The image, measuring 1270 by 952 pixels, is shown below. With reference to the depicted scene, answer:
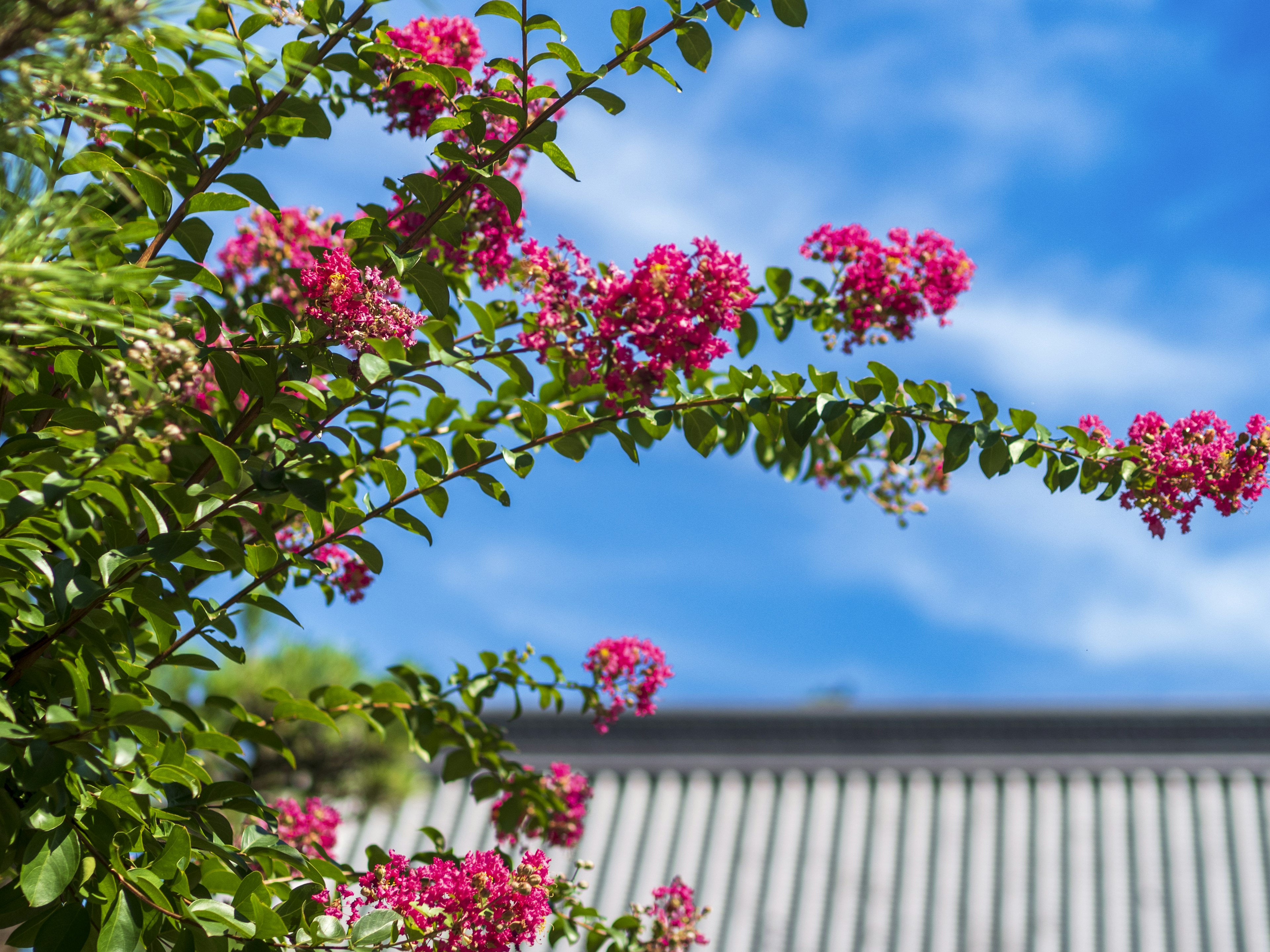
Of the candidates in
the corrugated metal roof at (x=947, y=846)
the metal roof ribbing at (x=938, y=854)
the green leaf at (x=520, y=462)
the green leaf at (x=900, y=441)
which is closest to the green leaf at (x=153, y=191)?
the green leaf at (x=520, y=462)

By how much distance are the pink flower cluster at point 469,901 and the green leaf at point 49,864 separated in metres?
0.28

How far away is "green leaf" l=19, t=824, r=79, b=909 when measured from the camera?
1.21 meters

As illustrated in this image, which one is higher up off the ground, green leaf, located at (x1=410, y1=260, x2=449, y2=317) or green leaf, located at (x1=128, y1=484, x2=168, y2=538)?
green leaf, located at (x1=410, y1=260, x2=449, y2=317)

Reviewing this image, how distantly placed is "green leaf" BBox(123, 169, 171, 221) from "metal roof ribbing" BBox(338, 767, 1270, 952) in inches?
247

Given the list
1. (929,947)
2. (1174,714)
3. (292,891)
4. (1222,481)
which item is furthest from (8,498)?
(1174,714)

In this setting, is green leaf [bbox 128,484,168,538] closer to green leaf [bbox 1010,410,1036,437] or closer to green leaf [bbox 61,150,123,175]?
green leaf [bbox 61,150,123,175]

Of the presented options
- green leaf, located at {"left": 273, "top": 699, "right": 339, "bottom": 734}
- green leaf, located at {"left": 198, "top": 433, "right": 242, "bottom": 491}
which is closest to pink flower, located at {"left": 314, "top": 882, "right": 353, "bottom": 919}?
green leaf, located at {"left": 273, "top": 699, "right": 339, "bottom": 734}

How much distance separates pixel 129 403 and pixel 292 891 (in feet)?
2.07

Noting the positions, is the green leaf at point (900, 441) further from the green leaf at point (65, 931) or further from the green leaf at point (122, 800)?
the green leaf at point (65, 931)

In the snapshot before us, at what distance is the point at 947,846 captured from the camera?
26.2ft

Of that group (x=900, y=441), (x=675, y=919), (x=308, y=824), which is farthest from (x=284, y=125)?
(x=675, y=919)

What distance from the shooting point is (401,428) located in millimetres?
1885

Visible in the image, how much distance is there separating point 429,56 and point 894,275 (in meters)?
0.87

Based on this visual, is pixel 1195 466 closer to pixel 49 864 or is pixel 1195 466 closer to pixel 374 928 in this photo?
pixel 374 928
